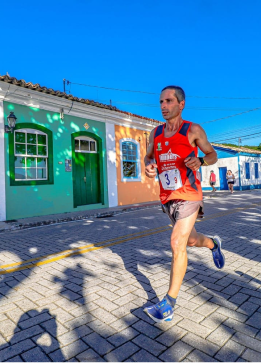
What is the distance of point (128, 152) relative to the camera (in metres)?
13.8

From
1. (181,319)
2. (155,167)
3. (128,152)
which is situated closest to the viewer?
(181,319)

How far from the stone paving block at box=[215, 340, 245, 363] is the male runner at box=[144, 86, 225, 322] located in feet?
1.77

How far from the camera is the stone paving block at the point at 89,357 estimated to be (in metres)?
1.74

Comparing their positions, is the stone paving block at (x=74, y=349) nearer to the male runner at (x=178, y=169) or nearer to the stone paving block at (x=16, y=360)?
the stone paving block at (x=16, y=360)

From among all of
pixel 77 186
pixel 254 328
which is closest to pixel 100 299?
pixel 254 328

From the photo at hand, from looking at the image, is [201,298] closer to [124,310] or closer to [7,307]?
[124,310]

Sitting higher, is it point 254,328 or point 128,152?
point 128,152

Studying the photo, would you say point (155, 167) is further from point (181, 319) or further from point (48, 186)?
point (48, 186)

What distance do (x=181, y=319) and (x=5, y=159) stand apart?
27.3 feet

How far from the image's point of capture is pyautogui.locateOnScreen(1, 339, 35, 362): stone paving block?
5.94ft

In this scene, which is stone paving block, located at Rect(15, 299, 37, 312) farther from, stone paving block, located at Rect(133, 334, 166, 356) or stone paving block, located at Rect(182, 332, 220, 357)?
stone paving block, located at Rect(182, 332, 220, 357)

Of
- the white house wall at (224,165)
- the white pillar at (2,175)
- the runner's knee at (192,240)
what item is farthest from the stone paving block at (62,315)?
the white house wall at (224,165)

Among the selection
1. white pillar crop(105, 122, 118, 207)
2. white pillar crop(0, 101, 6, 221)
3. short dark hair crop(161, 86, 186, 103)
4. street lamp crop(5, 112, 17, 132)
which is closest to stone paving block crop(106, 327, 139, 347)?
short dark hair crop(161, 86, 186, 103)

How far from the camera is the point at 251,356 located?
5.69 feet
